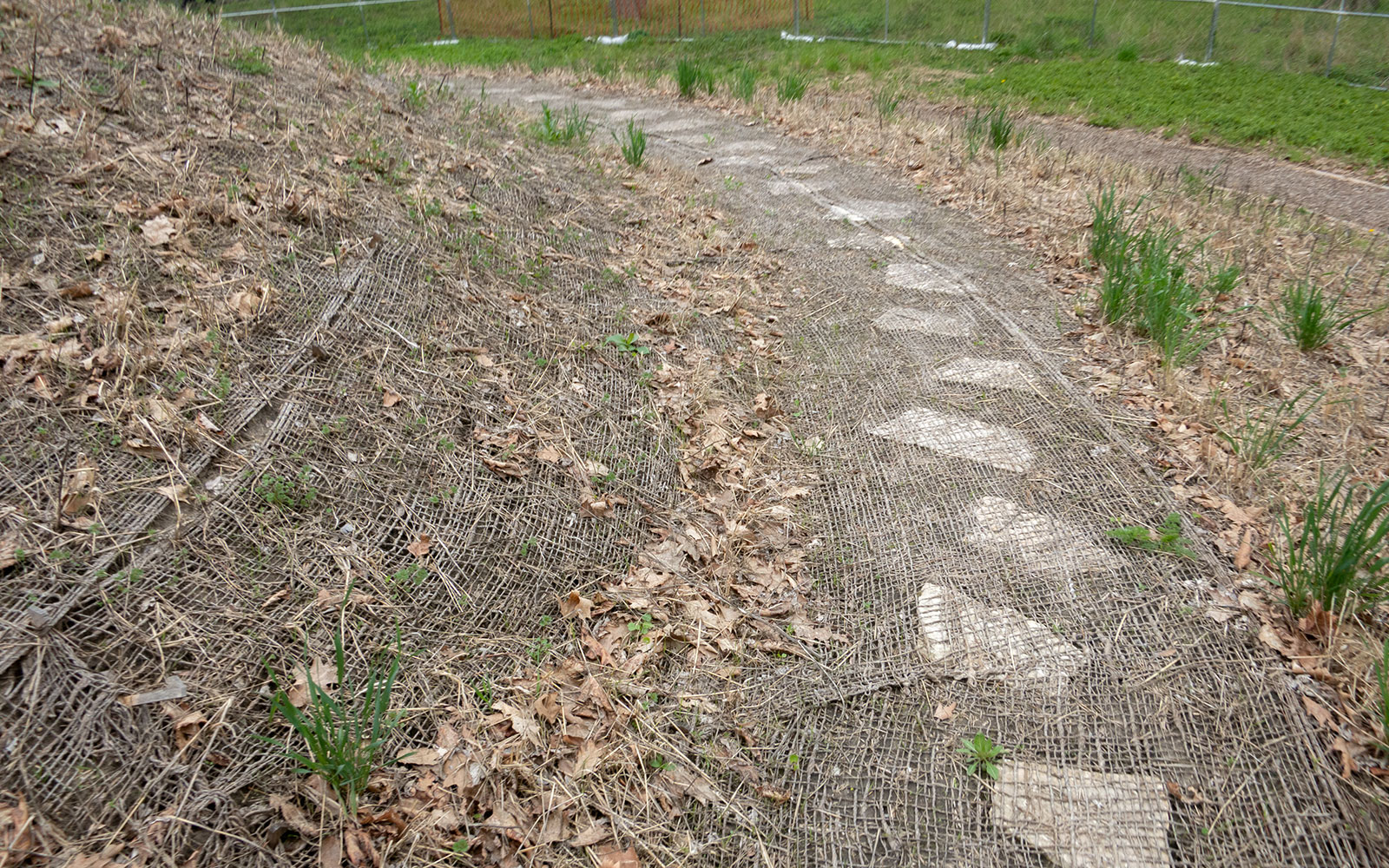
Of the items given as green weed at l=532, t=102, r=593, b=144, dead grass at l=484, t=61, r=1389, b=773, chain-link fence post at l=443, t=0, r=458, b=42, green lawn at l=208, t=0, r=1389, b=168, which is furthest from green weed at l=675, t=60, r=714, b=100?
chain-link fence post at l=443, t=0, r=458, b=42

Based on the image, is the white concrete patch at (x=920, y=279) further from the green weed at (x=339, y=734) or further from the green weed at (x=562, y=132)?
the green weed at (x=339, y=734)

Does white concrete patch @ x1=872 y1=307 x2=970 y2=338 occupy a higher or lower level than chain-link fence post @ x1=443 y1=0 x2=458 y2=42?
lower

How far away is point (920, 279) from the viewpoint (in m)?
4.29

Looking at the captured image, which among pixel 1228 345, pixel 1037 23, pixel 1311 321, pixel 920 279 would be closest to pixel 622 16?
pixel 1037 23

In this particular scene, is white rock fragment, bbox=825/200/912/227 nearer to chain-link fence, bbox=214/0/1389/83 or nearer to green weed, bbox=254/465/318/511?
green weed, bbox=254/465/318/511

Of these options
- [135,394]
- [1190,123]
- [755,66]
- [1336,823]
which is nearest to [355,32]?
[755,66]

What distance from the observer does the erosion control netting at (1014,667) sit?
69.7 inches

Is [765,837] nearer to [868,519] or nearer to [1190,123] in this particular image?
[868,519]

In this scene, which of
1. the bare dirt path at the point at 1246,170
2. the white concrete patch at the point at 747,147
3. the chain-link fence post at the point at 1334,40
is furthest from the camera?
the chain-link fence post at the point at 1334,40

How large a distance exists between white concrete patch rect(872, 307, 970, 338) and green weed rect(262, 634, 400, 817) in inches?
114

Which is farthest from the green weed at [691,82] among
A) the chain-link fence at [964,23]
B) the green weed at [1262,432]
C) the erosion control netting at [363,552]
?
the green weed at [1262,432]

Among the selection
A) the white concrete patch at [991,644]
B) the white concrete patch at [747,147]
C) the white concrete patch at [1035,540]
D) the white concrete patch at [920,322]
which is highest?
the white concrete patch at [747,147]

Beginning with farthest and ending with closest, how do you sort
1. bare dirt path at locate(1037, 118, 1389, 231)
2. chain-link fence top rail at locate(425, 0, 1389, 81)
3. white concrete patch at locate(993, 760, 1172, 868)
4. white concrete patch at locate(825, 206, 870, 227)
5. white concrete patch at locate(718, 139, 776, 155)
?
→ chain-link fence top rail at locate(425, 0, 1389, 81)
white concrete patch at locate(718, 139, 776, 155)
bare dirt path at locate(1037, 118, 1389, 231)
white concrete patch at locate(825, 206, 870, 227)
white concrete patch at locate(993, 760, 1172, 868)

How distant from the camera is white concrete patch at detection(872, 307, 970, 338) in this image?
12.4ft
